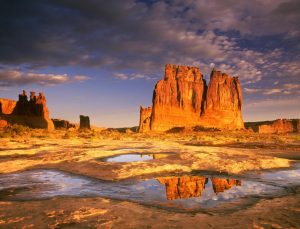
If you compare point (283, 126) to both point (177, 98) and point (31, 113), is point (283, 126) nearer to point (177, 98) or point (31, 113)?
point (177, 98)

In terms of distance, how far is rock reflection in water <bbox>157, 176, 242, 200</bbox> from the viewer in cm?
586

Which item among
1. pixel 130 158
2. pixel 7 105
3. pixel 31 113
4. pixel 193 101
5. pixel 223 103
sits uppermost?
pixel 193 101

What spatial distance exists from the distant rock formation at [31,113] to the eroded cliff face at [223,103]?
6014 cm

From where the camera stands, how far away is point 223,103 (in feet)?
379

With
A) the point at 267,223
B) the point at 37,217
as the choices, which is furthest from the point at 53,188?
the point at 267,223

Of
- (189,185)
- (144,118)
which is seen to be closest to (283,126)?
(144,118)

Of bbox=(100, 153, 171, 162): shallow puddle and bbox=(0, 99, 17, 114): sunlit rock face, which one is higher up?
bbox=(0, 99, 17, 114): sunlit rock face

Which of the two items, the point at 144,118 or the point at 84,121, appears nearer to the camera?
the point at 84,121

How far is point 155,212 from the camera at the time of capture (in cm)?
438

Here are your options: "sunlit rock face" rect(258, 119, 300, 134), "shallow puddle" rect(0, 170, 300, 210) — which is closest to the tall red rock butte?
"sunlit rock face" rect(258, 119, 300, 134)

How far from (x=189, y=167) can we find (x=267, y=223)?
5.46 meters

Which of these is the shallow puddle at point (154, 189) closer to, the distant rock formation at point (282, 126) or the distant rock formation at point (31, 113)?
the distant rock formation at point (31, 113)

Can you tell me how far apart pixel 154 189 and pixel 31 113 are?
8669 cm

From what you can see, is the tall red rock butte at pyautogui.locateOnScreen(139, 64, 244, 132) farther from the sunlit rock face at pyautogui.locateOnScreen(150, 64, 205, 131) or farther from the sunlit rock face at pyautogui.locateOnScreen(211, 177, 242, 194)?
the sunlit rock face at pyautogui.locateOnScreen(211, 177, 242, 194)
